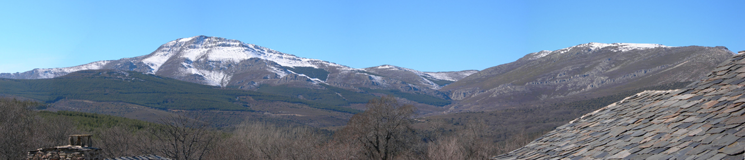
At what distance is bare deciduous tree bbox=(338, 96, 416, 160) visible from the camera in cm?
5081

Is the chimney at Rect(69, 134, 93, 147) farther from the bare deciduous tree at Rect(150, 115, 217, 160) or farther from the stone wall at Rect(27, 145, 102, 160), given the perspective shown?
the bare deciduous tree at Rect(150, 115, 217, 160)

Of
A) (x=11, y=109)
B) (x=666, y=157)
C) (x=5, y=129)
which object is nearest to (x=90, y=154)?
(x=666, y=157)

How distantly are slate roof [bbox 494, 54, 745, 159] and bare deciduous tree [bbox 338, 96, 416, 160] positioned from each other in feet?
115

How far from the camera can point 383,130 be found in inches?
1994

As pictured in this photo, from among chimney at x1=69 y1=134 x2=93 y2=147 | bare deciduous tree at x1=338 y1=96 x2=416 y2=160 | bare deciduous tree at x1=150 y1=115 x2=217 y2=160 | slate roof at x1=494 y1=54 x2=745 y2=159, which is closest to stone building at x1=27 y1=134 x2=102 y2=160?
chimney at x1=69 y1=134 x2=93 y2=147

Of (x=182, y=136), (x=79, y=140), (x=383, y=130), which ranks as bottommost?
(x=383, y=130)

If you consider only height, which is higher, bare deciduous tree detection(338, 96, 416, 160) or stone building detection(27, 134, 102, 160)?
stone building detection(27, 134, 102, 160)

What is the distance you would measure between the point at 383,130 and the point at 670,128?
4027 cm

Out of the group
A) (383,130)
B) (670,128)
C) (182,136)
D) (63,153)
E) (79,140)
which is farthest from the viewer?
(383,130)

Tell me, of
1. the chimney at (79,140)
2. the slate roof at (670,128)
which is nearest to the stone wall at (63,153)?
the chimney at (79,140)

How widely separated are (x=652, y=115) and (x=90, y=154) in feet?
55.5

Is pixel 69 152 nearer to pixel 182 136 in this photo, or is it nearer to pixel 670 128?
pixel 670 128

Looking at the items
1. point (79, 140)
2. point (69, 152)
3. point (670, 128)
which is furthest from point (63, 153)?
point (670, 128)

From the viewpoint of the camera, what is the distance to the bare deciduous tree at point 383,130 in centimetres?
5081
